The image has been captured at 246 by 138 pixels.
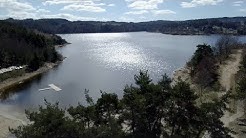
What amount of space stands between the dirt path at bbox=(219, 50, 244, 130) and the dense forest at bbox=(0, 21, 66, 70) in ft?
154

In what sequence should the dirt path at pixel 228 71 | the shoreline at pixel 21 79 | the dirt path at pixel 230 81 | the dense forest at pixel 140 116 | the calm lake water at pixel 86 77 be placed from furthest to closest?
the shoreline at pixel 21 79, the dirt path at pixel 228 71, the calm lake water at pixel 86 77, the dirt path at pixel 230 81, the dense forest at pixel 140 116

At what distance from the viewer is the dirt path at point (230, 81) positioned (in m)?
43.9

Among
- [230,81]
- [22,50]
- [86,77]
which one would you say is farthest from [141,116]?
[22,50]

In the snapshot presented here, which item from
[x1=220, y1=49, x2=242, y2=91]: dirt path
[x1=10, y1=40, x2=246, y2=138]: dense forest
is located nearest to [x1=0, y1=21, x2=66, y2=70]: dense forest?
[x1=220, y1=49, x2=242, y2=91]: dirt path

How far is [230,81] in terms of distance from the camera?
69938mm

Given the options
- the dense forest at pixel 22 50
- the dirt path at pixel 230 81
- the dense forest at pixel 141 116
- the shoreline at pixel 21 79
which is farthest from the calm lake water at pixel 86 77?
the dense forest at pixel 141 116

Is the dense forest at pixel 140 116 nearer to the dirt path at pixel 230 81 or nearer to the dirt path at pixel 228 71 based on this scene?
the dirt path at pixel 230 81

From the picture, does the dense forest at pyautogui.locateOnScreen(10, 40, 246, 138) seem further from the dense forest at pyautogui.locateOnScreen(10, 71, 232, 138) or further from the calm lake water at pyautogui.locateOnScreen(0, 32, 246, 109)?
the calm lake water at pyautogui.locateOnScreen(0, 32, 246, 109)

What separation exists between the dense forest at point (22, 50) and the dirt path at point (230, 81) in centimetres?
4706

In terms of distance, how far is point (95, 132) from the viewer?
1222 inches

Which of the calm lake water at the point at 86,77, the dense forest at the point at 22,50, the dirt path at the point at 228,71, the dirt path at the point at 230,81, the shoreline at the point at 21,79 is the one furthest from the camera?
the dense forest at the point at 22,50

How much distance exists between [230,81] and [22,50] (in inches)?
2225

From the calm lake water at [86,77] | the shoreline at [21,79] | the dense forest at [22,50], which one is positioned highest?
the dense forest at [22,50]

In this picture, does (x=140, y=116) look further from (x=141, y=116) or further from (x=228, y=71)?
(x=228, y=71)
